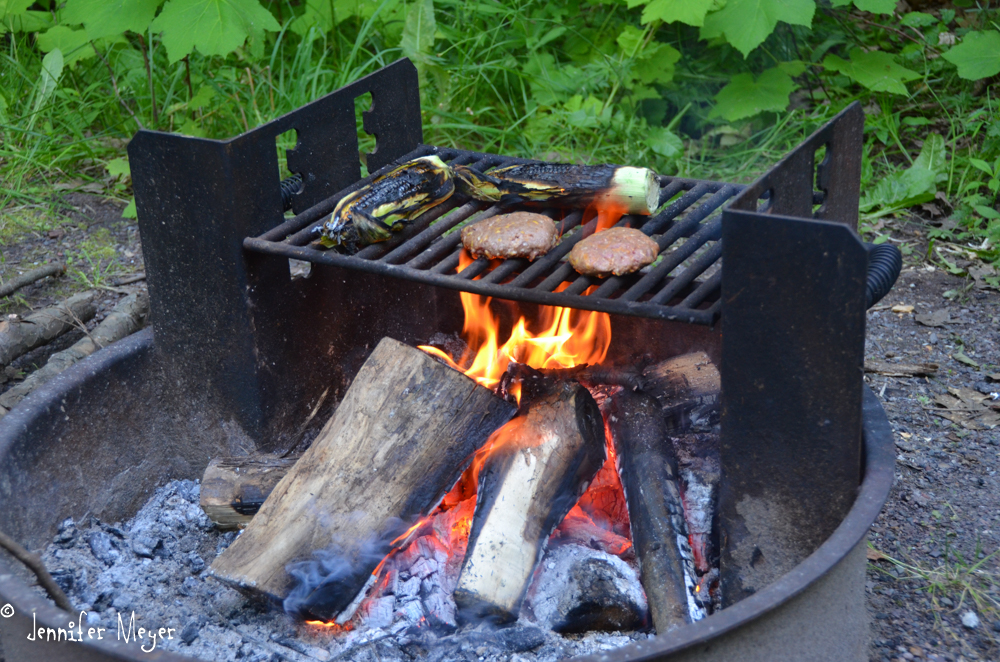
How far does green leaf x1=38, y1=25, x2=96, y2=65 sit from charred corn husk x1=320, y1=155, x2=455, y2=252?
2.79m

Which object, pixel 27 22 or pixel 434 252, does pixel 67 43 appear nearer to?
pixel 27 22

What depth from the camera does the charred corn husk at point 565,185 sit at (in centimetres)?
217

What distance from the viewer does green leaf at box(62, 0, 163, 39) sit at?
3.43 m

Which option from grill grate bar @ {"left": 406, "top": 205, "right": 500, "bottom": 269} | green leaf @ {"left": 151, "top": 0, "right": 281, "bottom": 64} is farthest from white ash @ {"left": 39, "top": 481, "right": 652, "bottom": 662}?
green leaf @ {"left": 151, "top": 0, "right": 281, "bottom": 64}

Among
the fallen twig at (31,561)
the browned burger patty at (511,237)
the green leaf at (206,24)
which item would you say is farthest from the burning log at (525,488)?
the green leaf at (206,24)

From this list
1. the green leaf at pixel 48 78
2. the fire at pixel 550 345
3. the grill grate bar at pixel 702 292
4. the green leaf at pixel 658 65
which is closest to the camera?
the grill grate bar at pixel 702 292

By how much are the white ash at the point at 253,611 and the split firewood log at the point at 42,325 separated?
0.99 m

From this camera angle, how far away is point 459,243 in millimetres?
2137

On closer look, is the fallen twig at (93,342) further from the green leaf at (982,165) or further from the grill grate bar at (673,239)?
the green leaf at (982,165)

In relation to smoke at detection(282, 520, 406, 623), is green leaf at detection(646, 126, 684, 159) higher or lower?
higher

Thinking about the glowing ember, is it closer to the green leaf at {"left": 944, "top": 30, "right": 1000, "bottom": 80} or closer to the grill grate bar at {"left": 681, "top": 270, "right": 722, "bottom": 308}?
the grill grate bar at {"left": 681, "top": 270, "right": 722, "bottom": 308}

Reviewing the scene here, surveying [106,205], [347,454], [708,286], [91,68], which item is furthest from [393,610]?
[91,68]

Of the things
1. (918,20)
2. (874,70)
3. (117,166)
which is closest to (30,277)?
(117,166)

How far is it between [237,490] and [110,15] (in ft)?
7.23
